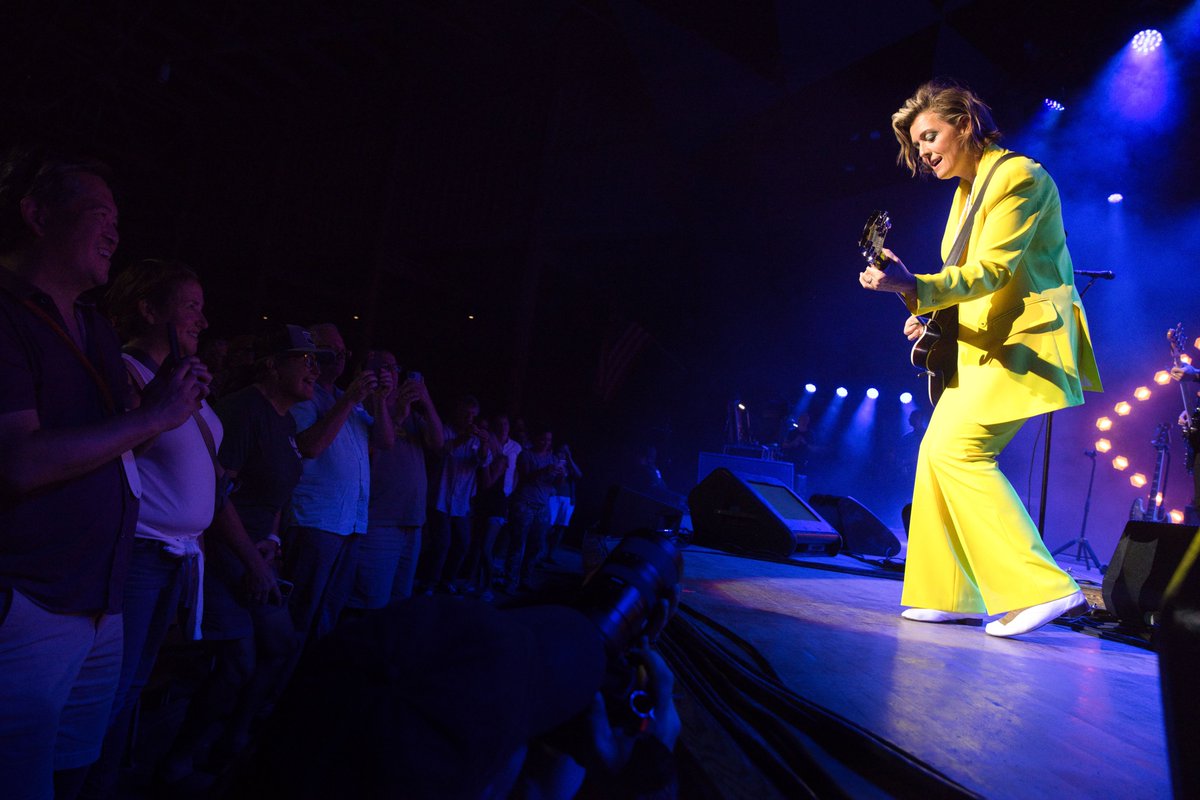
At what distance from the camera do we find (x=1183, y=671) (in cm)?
54

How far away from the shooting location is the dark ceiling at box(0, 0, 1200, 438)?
7.19 m

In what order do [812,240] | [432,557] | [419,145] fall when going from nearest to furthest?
[432,557] → [419,145] → [812,240]

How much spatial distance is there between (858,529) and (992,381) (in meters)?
4.51

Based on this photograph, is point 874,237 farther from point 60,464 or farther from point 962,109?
point 60,464

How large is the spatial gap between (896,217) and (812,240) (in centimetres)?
144

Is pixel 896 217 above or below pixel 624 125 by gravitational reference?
below

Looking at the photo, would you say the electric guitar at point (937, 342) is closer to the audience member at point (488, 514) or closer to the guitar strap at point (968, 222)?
the guitar strap at point (968, 222)

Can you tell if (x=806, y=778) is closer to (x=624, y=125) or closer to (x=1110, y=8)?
(x=1110, y=8)

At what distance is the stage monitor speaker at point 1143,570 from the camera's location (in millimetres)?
2842

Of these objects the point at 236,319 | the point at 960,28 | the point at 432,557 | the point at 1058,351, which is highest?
the point at 960,28

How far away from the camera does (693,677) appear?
1.69 metres

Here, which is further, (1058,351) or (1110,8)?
(1110,8)

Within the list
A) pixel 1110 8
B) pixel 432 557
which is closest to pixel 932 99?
Answer: pixel 432 557

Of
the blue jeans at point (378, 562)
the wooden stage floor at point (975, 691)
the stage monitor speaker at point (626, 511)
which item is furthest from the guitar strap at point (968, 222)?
the stage monitor speaker at point (626, 511)
